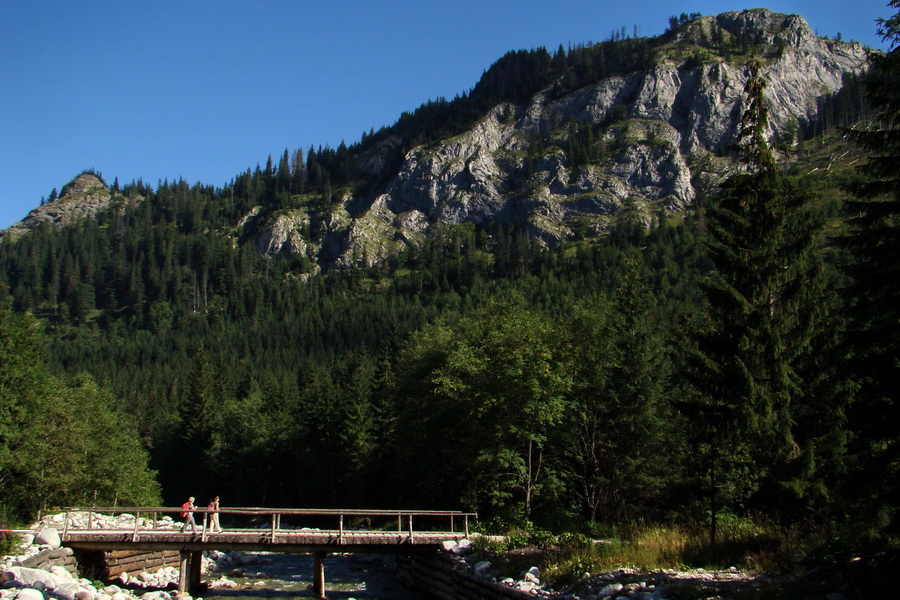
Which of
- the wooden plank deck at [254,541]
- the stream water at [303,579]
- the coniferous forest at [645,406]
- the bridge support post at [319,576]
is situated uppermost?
the coniferous forest at [645,406]

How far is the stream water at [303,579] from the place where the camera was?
2759cm

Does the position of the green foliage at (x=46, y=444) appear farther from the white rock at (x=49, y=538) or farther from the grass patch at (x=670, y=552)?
the grass patch at (x=670, y=552)

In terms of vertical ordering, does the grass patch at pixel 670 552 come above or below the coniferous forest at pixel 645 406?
below

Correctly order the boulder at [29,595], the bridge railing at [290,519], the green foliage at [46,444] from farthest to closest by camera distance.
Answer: the green foliage at [46,444] → the bridge railing at [290,519] → the boulder at [29,595]

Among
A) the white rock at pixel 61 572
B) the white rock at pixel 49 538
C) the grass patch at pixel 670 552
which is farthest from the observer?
the white rock at pixel 49 538

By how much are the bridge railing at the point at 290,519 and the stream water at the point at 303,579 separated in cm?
221

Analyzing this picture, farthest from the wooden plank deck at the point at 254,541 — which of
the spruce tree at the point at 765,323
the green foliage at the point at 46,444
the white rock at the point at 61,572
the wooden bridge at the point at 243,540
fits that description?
the spruce tree at the point at 765,323

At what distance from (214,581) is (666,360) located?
25751 millimetres

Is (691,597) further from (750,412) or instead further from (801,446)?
(801,446)

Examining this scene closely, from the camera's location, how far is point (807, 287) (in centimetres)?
2009

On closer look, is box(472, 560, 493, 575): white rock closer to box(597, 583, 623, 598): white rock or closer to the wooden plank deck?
the wooden plank deck

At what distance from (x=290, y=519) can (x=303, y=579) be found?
1291 inches

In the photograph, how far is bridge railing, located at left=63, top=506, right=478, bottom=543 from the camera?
996 inches

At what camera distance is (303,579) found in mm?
32562
